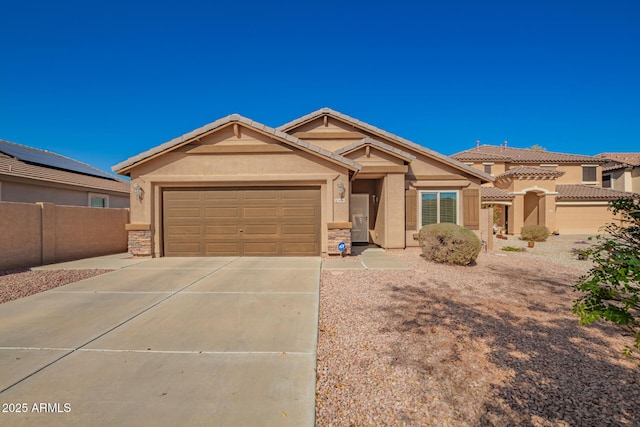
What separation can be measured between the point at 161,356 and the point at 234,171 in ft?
23.9

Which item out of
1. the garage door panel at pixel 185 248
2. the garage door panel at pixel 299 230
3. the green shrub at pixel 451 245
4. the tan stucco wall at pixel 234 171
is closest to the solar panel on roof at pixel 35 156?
the tan stucco wall at pixel 234 171

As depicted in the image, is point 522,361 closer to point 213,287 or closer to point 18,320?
point 213,287

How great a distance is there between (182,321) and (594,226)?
29.4 m

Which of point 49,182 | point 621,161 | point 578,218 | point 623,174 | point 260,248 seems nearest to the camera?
point 260,248

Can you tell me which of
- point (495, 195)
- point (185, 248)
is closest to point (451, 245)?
point (185, 248)

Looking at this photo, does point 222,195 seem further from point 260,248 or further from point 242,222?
point 260,248

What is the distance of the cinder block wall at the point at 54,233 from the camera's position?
27.0ft

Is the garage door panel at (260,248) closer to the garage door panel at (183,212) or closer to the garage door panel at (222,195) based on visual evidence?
the garage door panel at (222,195)

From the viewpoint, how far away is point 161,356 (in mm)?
3412

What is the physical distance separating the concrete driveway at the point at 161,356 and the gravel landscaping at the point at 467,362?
0.43m

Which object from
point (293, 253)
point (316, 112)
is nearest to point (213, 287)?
point (293, 253)

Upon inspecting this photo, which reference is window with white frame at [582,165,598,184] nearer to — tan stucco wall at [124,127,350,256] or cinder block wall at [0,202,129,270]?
tan stucco wall at [124,127,350,256]

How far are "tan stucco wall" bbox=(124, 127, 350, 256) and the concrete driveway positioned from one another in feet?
13.1

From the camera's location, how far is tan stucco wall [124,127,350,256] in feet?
32.2
